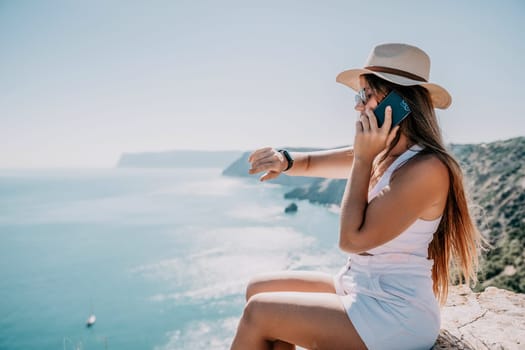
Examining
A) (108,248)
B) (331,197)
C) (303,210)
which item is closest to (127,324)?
(108,248)

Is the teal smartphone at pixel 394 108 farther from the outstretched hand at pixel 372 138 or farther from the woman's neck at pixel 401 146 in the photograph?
the woman's neck at pixel 401 146

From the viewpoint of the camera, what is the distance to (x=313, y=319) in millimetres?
1592

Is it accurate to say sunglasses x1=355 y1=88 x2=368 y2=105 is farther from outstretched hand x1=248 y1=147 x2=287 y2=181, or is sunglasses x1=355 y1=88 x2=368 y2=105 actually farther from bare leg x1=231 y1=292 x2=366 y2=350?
bare leg x1=231 y1=292 x2=366 y2=350

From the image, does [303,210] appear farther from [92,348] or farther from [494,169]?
[92,348]

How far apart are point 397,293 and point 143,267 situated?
64572 mm

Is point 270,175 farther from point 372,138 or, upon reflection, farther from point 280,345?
point 280,345

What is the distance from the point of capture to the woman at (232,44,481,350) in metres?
1.57

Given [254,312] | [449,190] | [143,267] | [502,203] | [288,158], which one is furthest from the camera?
[143,267]

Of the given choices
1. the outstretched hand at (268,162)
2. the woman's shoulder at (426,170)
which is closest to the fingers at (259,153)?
the outstretched hand at (268,162)

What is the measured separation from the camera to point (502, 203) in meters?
41.4

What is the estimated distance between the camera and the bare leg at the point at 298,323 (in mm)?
1581

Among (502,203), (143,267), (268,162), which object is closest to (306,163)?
(268,162)

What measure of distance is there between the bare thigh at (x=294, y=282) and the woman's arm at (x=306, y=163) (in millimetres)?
694

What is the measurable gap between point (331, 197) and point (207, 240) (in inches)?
2023
